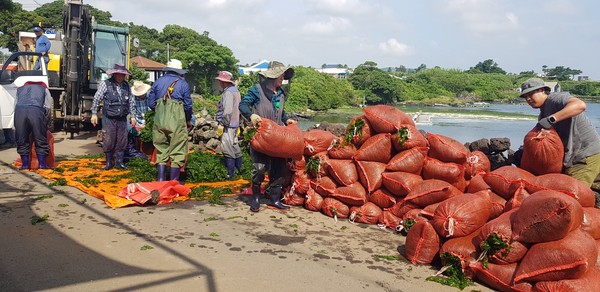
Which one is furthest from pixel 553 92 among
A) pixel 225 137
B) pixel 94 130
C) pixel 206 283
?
pixel 94 130

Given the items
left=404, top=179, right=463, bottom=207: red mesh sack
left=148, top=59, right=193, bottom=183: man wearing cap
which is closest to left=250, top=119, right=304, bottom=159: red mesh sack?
left=404, top=179, right=463, bottom=207: red mesh sack

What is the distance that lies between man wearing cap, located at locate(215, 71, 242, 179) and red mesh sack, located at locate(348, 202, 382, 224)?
2793 mm

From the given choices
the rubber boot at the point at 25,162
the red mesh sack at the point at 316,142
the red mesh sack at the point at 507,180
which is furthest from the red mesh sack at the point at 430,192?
the rubber boot at the point at 25,162

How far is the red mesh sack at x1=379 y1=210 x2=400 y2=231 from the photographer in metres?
5.12

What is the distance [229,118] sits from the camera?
7.49m

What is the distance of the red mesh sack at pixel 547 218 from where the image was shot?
3.32 metres

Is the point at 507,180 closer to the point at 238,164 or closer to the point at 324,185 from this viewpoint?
the point at 324,185

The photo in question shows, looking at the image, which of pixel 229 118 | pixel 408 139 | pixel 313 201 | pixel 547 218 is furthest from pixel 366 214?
pixel 229 118

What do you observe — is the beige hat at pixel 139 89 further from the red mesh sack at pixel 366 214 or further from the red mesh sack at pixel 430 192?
the red mesh sack at pixel 430 192

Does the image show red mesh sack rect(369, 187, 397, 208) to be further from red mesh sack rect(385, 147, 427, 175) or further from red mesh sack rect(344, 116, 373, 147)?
red mesh sack rect(344, 116, 373, 147)

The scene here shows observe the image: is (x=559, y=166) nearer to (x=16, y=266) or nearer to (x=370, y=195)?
(x=370, y=195)

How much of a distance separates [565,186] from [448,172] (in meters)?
1.18

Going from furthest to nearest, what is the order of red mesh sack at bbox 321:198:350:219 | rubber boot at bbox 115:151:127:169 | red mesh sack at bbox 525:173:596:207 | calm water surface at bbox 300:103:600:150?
1. calm water surface at bbox 300:103:600:150
2. rubber boot at bbox 115:151:127:169
3. red mesh sack at bbox 321:198:350:219
4. red mesh sack at bbox 525:173:596:207

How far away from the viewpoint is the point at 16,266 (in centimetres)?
355
